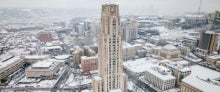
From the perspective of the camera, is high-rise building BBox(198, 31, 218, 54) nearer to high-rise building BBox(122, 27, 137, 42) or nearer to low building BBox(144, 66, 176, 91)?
low building BBox(144, 66, 176, 91)

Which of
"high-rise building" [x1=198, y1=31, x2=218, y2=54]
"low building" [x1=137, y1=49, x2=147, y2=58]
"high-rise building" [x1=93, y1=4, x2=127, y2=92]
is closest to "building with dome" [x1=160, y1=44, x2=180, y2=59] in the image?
"low building" [x1=137, y1=49, x2=147, y2=58]

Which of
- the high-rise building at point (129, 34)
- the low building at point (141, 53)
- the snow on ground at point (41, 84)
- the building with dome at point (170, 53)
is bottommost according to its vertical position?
the snow on ground at point (41, 84)

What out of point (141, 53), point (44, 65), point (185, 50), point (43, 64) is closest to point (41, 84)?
point (44, 65)

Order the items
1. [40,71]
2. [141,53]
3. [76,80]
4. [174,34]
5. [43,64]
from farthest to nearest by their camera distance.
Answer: [174,34], [141,53], [43,64], [40,71], [76,80]

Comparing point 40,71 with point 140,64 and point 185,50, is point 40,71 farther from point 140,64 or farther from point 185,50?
point 185,50

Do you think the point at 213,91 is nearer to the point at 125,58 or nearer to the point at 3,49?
the point at 125,58

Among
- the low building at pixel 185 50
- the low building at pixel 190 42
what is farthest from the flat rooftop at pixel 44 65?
the low building at pixel 190 42

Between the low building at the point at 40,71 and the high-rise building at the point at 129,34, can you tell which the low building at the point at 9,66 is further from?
the high-rise building at the point at 129,34
